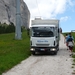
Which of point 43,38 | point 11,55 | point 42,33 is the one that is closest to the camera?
point 11,55

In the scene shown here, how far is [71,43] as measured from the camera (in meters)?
23.0

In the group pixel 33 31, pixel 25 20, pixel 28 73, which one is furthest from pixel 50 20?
pixel 25 20

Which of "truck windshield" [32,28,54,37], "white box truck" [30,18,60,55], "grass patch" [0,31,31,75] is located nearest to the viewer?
"grass patch" [0,31,31,75]

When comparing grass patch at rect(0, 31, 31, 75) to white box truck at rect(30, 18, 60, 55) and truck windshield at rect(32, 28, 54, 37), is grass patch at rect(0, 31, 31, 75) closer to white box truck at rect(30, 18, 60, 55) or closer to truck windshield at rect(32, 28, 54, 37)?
white box truck at rect(30, 18, 60, 55)

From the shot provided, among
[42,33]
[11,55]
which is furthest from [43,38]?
[11,55]

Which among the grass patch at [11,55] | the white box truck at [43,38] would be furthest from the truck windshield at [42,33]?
the grass patch at [11,55]

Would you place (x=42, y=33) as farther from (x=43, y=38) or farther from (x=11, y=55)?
(x=11, y=55)

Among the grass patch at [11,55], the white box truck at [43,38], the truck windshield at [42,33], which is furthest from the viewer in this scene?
the truck windshield at [42,33]

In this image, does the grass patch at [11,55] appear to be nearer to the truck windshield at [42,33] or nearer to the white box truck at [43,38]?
the white box truck at [43,38]

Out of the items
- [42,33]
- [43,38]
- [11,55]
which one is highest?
[42,33]

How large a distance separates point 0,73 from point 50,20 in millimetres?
13139

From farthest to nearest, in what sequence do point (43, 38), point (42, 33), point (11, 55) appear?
1. point (42, 33)
2. point (43, 38)
3. point (11, 55)

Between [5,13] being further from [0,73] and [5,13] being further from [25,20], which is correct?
[0,73]

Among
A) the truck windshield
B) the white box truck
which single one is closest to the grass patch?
the white box truck
